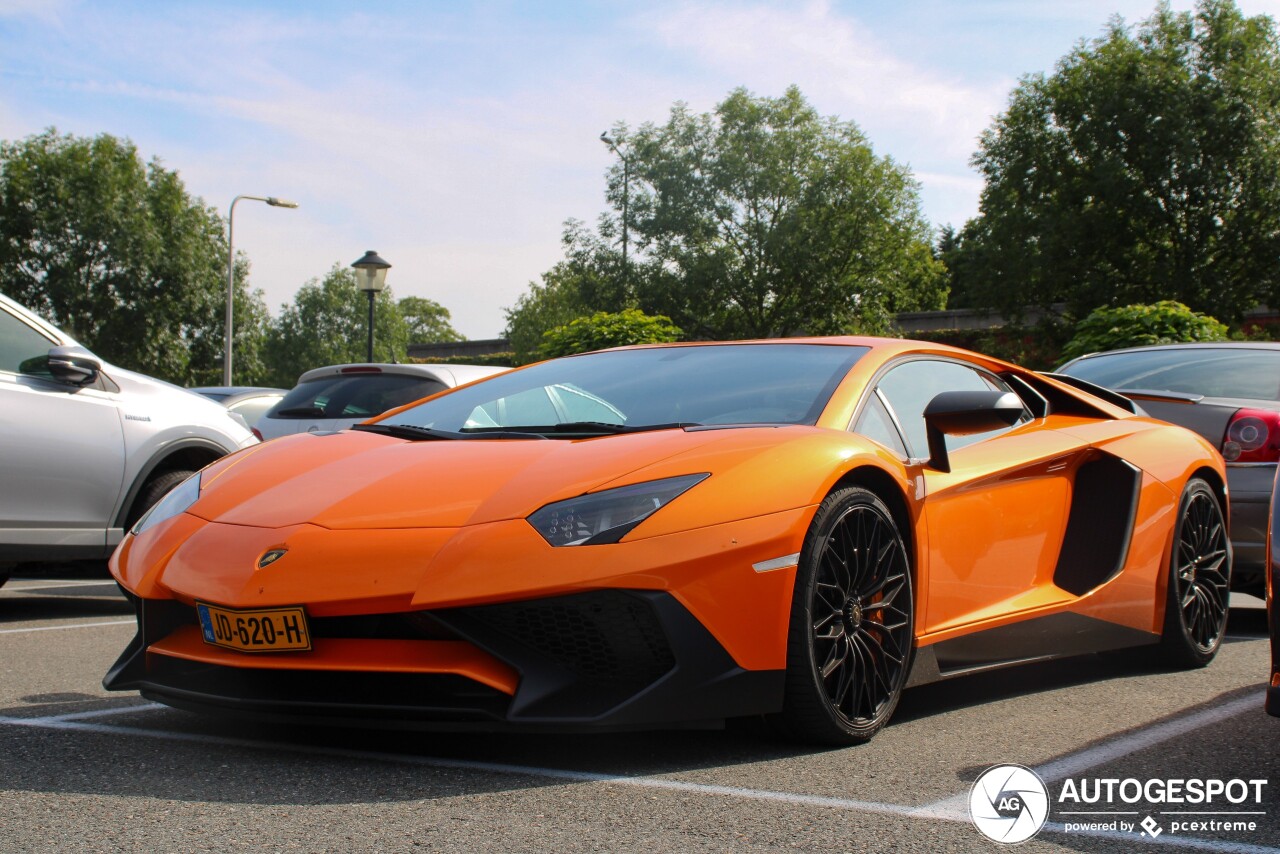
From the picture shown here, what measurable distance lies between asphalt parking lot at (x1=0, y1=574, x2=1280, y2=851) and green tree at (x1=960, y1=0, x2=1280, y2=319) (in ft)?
138

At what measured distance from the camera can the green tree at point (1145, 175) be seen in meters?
43.0

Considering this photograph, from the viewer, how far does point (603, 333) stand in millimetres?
19375

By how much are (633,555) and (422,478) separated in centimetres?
70

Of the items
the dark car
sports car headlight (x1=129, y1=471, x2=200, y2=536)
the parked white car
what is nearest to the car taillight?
the dark car

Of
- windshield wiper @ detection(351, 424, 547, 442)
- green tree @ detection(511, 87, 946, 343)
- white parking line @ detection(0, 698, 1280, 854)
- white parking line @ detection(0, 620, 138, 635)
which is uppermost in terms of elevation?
green tree @ detection(511, 87, 946, 343)

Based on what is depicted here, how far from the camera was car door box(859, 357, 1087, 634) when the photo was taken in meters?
3.99

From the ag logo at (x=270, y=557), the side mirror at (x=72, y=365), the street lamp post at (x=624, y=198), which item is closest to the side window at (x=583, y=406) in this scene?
the ag logo at (x=270, y=557)

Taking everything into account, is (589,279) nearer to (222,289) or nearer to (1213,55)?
(222,289)

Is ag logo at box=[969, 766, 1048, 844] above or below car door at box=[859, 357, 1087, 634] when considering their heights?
below

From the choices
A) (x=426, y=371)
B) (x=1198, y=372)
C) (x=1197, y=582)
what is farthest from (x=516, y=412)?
(x=426, y=371)

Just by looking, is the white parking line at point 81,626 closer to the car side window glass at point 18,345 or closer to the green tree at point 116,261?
the car side window glass at point 18,345

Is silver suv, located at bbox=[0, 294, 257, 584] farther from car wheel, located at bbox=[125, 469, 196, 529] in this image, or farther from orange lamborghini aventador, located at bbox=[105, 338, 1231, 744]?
orange lamborghini aventador, located at bbox=[105, 338, 1231, 744]

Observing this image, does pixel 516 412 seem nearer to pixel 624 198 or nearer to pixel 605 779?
pixel 605 779

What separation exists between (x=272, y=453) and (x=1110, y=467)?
2905mm
